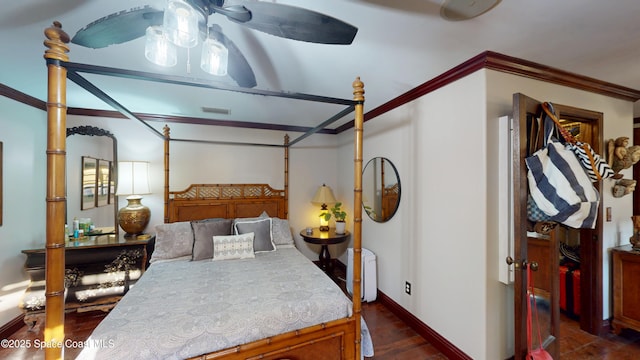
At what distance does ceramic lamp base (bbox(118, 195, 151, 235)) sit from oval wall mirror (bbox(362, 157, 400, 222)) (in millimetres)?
2803

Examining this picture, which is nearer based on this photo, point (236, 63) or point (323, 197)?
point (236, 63)

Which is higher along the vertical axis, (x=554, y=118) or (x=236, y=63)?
(x=236, y=63)

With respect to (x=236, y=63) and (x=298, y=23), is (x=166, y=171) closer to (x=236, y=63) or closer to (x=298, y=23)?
(x=236, y=63)

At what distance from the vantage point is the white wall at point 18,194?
2.21 metres

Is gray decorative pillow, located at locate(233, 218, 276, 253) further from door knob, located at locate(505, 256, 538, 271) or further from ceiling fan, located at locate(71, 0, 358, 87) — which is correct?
door knob, located at locate(505, 256, 538, 271)

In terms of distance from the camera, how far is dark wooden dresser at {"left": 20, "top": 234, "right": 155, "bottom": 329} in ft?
7.57

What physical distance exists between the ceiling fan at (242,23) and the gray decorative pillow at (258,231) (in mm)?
2062

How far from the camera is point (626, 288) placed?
7.21 feet

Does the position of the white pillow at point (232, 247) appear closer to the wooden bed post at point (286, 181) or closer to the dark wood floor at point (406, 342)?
the wooden bed post at point (286, 181)

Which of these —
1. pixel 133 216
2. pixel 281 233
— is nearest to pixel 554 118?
pixel 281 233

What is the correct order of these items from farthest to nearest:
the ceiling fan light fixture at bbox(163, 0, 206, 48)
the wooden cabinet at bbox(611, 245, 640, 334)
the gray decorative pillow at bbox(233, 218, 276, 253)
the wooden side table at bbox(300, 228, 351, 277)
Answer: the wooden side table at bbox(300, 228, 351, 277) → the gray decorative pillow at bbox(233, 218, 276, 253) → the wooden cabinet at bbox(611, 245, 640, 334) → the ceiling fan light fixture at bbox(163, 0, 206, 48)

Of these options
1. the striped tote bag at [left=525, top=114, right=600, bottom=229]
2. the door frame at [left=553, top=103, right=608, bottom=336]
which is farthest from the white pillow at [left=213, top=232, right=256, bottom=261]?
the door frame at [left=553, top=103, right=608, bottom=336]

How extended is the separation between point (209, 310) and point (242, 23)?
5.34 ft

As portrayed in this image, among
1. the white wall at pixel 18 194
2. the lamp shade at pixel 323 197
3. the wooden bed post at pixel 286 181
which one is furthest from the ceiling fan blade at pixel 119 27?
the lamp shade at pixel 323 197
